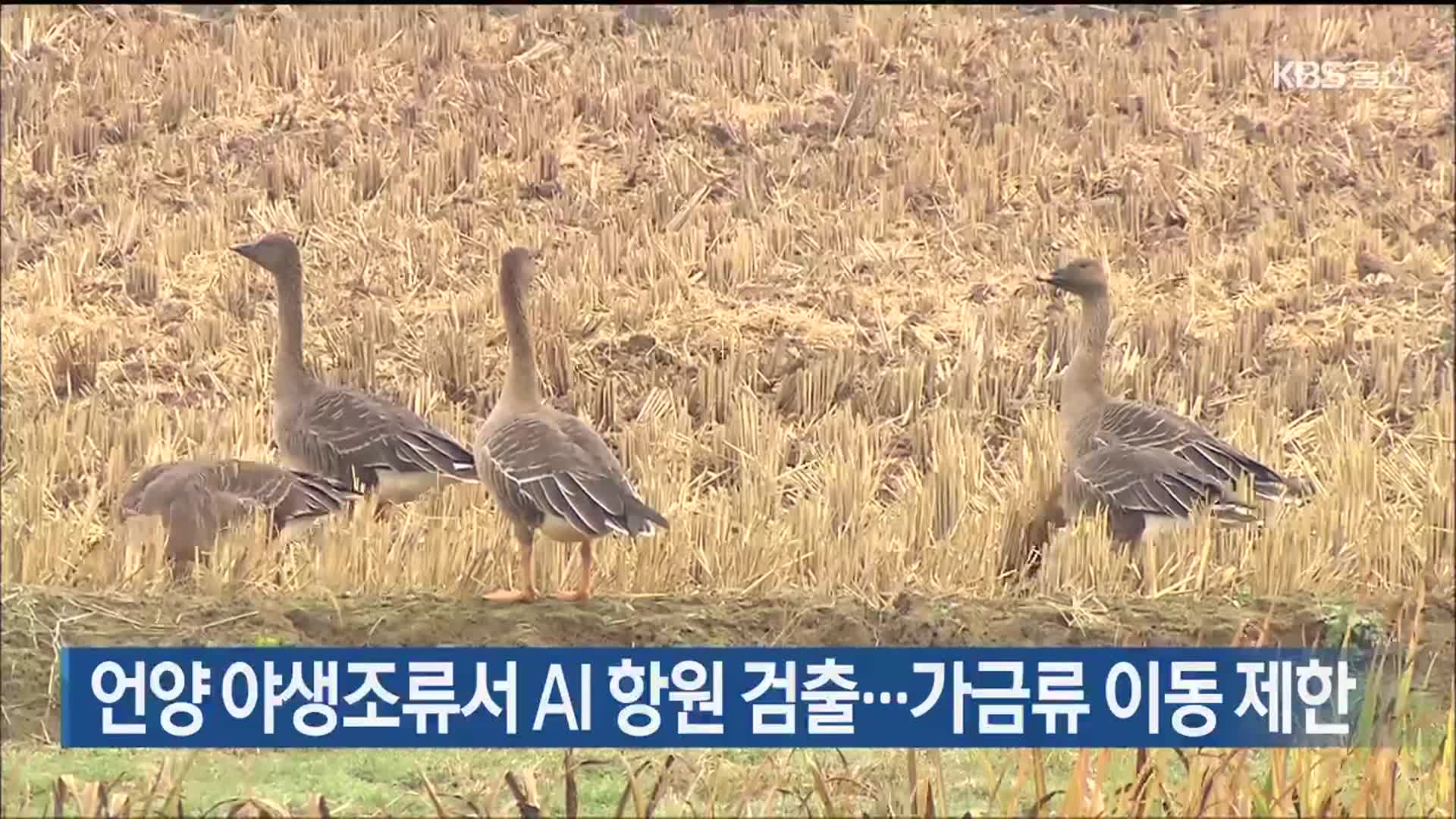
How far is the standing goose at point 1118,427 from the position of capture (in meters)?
8.50

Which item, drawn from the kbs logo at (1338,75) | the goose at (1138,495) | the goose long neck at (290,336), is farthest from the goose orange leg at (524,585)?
the kbs logo at (1338,75)

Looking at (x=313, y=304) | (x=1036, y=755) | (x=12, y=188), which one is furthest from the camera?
(x=12, y=188)

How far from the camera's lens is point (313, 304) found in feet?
30.2

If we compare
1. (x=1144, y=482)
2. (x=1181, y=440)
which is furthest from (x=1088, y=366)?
(x=1144, y=482)

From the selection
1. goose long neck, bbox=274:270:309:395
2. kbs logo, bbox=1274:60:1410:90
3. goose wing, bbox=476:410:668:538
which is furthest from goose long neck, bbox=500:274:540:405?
kbs logo, bbox=1274:60:1410:90

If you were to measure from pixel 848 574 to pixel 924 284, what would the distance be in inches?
85.0

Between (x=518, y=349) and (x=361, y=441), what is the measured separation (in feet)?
2.41

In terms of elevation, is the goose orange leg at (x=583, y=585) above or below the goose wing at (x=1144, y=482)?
below

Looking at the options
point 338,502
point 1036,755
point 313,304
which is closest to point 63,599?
point 338,502

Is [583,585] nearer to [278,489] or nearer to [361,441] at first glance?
[361,441]

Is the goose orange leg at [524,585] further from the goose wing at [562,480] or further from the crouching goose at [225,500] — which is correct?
the crouching goose at [225,500]

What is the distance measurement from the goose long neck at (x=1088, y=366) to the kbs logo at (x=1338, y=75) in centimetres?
286

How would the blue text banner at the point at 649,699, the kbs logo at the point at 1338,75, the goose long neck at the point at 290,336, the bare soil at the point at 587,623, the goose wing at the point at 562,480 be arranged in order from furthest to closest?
the kbs logo at the point at 1338,75, the goose long neck at the point at 290,336, the bare soil at the point at 587,623, the goose wing at the point at 562,480, the blue text banner at the point at 649,699

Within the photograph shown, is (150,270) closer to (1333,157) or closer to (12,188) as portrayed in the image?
(12,188)
